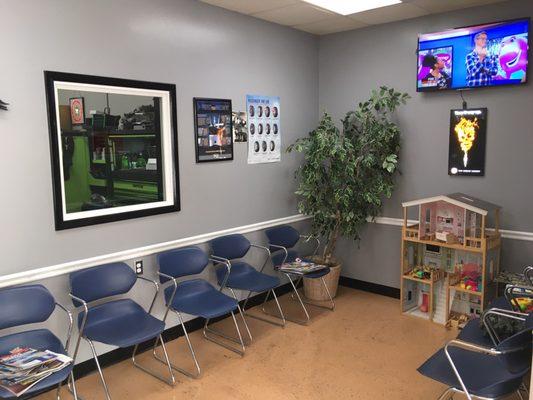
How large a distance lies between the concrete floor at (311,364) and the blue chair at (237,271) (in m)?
0.36

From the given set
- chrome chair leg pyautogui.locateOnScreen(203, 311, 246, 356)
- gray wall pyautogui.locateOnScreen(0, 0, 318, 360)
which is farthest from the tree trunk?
chrome chair leg pyautogui.locateOnScreen(203, 311, 246, 356)

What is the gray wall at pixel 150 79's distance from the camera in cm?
285

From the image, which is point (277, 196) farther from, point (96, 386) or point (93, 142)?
point (96, 386)

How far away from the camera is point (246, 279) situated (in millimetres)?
4047

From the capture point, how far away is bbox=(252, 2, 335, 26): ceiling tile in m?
4.05

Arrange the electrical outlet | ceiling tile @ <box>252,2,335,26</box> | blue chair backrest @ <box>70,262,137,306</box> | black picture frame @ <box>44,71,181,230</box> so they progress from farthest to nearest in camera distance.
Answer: ceiling tile @ <box>252,2,335,26</box>
the electrical outlet
blue chair backrest @ <box>70,262,137,306</box>
black picture frame @ <box>44,71,181,230</box>

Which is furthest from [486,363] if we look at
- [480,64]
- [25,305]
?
[25,305]

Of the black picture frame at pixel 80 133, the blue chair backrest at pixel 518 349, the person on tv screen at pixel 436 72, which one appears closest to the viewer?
the blue chair backrest at pixel 518 349

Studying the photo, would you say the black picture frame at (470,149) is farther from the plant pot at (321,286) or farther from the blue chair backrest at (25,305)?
the blue chair backrest at (25,305)

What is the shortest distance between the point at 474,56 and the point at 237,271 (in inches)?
112

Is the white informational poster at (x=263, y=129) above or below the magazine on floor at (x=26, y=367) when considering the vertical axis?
above

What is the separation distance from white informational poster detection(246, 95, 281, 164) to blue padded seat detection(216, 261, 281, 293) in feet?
3.36

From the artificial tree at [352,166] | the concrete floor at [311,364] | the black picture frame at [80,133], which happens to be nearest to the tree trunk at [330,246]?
the artificial tree at [352,166]

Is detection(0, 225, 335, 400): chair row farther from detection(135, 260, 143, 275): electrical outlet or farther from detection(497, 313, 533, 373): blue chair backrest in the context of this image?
detection(497, 313, 533, 373): blue chair backrest
